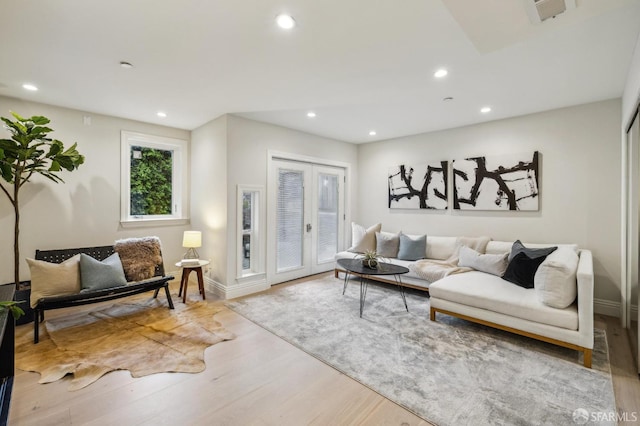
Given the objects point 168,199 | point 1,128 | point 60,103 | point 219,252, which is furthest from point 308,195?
point 1,128

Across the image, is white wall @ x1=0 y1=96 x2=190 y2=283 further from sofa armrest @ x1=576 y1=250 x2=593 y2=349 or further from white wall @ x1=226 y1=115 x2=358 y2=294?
sofa armrest @ x1=576 y1=250 x2=593 y2=349

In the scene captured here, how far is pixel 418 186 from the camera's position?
204 inches

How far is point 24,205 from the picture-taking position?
362cm

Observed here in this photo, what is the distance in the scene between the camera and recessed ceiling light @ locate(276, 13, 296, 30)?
1.97 m

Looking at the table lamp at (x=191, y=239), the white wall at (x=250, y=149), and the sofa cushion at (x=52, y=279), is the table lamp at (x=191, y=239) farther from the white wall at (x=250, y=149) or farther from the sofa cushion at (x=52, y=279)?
A: the sofa cushion at (x=52, y=279)

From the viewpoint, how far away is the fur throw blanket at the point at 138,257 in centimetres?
365

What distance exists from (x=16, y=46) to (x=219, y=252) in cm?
286

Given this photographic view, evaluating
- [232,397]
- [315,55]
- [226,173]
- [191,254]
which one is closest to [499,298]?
[232,397]

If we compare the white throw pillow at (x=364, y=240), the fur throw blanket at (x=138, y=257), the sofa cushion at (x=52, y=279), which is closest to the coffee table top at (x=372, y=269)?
the white throw pillow at (x=364, y=240)

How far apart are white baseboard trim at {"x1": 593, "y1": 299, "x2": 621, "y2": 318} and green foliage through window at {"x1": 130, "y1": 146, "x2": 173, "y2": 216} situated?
6.18 metres

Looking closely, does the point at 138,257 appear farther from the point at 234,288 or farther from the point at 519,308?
the point at 519,308

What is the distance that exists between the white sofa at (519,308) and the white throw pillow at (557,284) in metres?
0.05

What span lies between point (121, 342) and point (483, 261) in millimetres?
4097

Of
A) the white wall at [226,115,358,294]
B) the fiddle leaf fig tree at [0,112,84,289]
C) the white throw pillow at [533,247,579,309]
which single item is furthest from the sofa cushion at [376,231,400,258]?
the fiddle leaf fig tree at [0,112,84,289]
